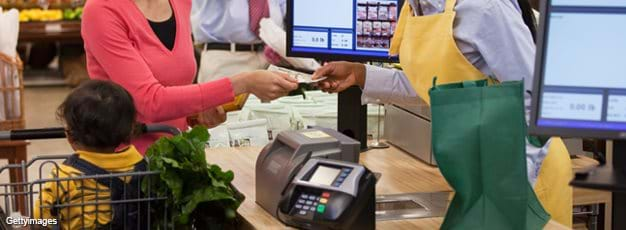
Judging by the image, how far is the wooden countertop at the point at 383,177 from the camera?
7.76ft

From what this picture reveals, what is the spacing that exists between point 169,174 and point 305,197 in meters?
0.37

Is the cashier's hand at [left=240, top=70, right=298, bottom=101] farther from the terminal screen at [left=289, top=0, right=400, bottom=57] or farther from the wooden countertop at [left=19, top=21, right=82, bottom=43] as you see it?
the wooden countertop at [left=19, top=21, right=82, bottom=43]

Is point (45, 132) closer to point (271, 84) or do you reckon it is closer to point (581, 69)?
point (271, 84)

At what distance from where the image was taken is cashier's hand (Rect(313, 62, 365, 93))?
292 centimetres

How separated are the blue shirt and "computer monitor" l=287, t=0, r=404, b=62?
2238mm

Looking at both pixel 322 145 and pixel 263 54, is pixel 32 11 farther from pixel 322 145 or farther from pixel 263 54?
pixel 322 145

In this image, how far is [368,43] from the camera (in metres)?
2.99

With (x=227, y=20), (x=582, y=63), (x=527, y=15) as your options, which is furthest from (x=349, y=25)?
(x=227, y=20)

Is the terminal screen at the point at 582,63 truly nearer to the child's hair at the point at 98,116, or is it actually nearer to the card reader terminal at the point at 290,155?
the card reader terminal at the point at 290,155

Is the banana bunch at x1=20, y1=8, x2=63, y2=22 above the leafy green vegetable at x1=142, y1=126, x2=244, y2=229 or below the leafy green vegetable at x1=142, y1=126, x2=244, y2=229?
below

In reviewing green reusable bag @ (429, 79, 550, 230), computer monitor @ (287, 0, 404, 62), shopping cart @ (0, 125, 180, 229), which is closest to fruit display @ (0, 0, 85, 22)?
computer monitor @ (287, 0, 404, 62)

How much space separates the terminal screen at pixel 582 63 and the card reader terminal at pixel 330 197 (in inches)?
15.2

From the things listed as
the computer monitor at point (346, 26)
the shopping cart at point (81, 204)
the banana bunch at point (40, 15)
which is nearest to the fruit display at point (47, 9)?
the banana bunch at point (40, 15)

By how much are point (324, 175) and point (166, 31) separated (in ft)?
3.82
